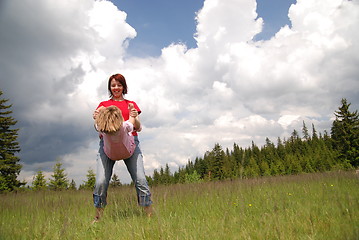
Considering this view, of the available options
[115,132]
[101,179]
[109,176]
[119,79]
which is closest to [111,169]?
[109,176]

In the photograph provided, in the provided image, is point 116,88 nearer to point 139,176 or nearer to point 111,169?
point 111,169

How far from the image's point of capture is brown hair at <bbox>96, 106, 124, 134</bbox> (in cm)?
280

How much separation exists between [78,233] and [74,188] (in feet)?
20.6

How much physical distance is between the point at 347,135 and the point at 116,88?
4133 centimetres

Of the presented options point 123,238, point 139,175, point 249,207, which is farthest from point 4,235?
point 249,207

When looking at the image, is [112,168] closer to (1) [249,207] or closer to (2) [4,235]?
(2) [4,235]

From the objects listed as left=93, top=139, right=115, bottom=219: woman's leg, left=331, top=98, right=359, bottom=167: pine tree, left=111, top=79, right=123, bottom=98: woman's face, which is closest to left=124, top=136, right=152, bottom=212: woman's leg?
left=93, top=139, right=115, bottom=219: woman's leg

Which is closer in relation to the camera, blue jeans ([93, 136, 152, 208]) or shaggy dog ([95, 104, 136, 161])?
shaggy dog ([95, 104, 136, 161])

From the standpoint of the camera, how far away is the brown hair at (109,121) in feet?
9.18

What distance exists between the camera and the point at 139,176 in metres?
Result: 3.45

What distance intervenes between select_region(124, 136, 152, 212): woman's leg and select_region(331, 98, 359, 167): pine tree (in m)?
40.1

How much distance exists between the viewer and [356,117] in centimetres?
3622

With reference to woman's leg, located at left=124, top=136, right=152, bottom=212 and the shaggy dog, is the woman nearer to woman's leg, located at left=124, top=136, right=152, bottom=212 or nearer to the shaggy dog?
woman's leg, located at left=124, top=136, right=152, bottom=212

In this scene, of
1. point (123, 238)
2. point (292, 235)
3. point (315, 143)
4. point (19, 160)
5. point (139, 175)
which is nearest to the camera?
point (292, 235)
